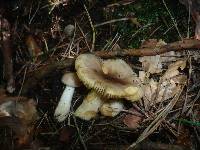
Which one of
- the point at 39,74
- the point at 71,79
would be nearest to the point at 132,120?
the point at 71,79

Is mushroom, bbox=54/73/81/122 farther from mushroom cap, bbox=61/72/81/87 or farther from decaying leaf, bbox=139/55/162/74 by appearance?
decaying leaf, bbox=139/55/162/74

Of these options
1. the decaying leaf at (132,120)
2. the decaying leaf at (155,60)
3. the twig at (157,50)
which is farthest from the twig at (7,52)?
the decaying leaf at (155,60)

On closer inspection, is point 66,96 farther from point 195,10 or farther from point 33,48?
point 195,10

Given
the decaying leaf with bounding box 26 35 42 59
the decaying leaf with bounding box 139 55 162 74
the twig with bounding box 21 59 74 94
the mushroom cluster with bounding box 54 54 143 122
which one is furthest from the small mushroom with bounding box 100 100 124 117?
the decaying leaf with bounding box 26 35 42 59

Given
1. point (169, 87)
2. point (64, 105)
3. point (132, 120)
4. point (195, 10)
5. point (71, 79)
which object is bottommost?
point (132, 120)

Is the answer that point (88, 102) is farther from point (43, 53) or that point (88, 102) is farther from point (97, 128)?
point (43, 53)

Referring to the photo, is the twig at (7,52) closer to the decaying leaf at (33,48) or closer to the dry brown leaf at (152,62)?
the decaying leaf at (33,48)
